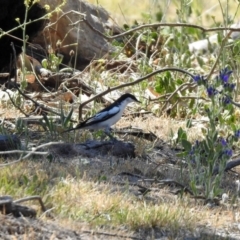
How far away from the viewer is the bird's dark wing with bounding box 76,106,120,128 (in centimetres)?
795

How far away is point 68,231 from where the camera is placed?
5.22m

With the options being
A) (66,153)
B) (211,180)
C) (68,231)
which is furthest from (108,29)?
(68,231)

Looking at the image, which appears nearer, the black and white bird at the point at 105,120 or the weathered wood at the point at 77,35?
the black and white bird at the point at 105,120

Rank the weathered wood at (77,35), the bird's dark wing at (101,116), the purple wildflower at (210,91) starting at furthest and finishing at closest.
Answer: the weathered wood at (77,35), the bird's dark wing at (101,116), the purple wildflower at (210,91)

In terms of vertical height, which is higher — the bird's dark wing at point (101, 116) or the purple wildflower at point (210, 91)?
the purple wildflower at point (210, 91)

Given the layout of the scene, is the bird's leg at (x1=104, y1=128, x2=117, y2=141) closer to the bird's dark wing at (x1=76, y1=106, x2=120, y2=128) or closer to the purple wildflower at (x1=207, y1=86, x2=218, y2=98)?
the bird's dark wing at (x1=76, y1=106, x2=120, y2=128)

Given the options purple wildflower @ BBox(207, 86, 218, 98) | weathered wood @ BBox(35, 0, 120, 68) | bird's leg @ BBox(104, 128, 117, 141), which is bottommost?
bird's leg @ BBox(104, 128, 117, 141)

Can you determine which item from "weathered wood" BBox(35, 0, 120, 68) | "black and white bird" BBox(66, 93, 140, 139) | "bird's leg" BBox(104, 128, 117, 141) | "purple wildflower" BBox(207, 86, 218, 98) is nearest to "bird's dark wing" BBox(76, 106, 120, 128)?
"black and white bird" BBox(66, 93, 140, 139)

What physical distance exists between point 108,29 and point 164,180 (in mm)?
5843

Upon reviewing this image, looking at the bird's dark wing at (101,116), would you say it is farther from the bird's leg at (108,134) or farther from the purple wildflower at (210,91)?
the purple wildflower at (210,91)

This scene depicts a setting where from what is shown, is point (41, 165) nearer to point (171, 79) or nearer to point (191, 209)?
point (191, 209)

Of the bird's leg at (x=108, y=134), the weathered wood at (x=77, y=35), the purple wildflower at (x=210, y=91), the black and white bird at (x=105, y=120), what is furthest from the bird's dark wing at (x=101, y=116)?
the weathered wood at (x=77, y=35)

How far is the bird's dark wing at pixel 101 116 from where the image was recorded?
795 centimetres

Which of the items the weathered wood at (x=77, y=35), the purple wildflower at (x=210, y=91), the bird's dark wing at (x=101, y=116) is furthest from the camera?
the weathered wood at (x=77, y=35)
